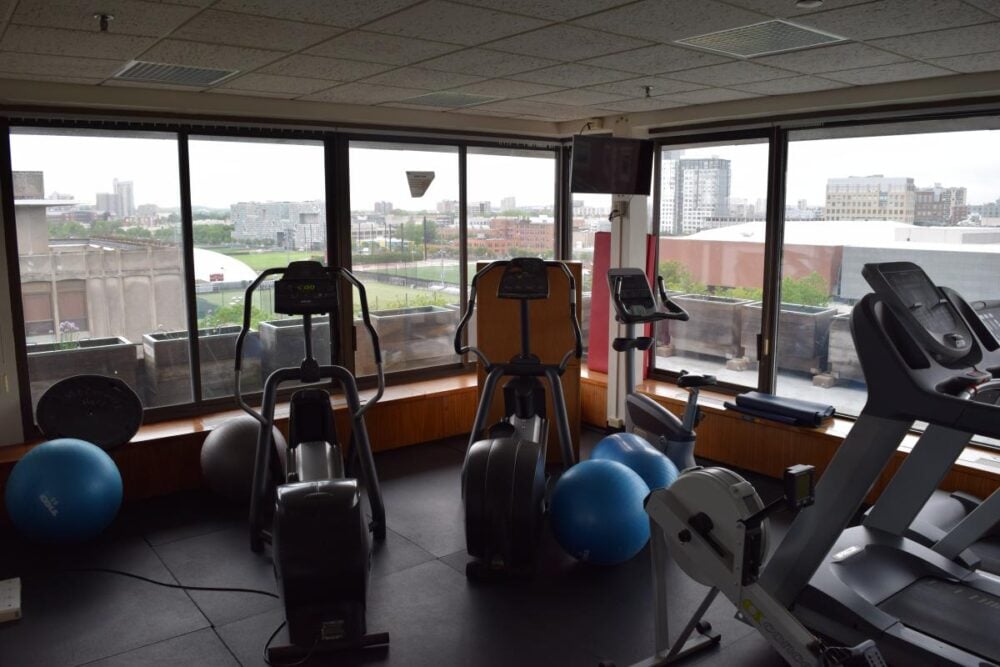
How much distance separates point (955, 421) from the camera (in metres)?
2.94

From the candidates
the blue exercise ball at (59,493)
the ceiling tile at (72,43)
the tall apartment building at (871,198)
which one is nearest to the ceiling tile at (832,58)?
the tall apartment building at (871,198)

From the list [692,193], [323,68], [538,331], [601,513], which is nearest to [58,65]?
[323,68]

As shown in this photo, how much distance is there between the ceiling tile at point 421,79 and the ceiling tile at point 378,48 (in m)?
0.35

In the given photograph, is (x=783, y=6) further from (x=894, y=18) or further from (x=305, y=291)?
(x=305, y=291)

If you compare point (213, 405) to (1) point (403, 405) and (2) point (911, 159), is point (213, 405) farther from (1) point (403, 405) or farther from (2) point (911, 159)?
(2) point (911, 159)

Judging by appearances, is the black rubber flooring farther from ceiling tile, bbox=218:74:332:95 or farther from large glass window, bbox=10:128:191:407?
ceiling tile, bbox=218:74:332:95

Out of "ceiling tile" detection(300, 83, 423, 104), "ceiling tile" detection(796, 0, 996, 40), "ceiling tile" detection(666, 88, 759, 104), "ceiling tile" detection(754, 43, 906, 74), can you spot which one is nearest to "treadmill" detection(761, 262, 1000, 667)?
"ceiling tile" detection(796, 0, 996, 40)

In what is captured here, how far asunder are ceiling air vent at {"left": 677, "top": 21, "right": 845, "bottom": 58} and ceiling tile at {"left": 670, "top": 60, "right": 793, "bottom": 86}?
1.04 ft

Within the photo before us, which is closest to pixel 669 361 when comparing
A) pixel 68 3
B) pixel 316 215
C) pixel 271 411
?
pixel 316 215

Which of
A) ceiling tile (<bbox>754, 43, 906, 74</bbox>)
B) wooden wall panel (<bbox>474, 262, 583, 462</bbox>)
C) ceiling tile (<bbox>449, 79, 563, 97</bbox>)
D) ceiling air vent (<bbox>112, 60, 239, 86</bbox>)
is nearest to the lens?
ceiling tile (<bbox>754, 43, 906, 74</bbox>)

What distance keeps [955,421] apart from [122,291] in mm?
5192

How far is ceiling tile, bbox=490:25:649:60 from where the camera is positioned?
3.67 m

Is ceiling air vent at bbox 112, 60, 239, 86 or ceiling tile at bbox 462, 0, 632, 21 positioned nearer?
ceiling tile at bbox 462, 0, 632, 21

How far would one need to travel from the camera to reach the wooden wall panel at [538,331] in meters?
6.19
